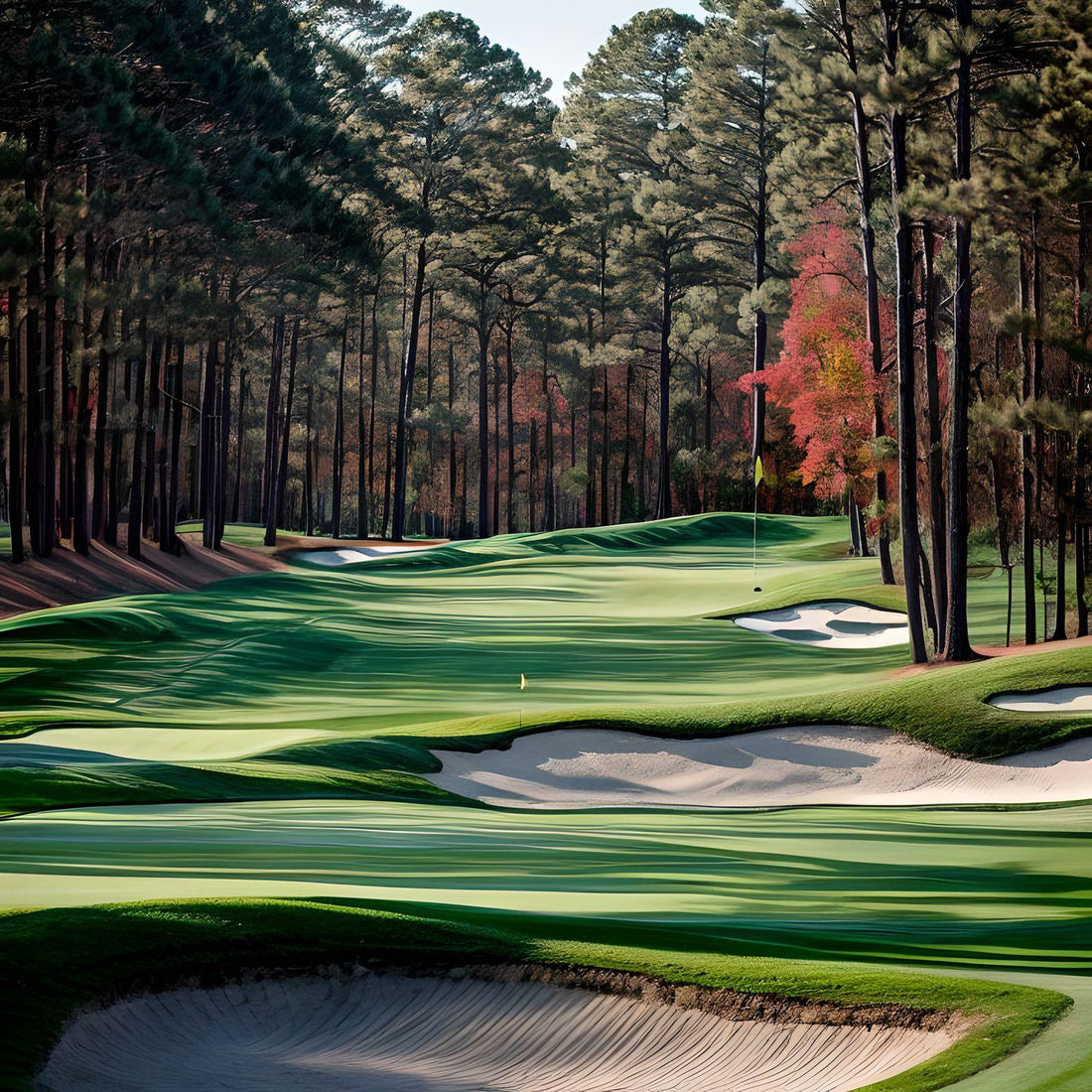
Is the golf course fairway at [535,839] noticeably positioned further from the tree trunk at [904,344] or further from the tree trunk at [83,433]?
the tree trunk at [83,433]

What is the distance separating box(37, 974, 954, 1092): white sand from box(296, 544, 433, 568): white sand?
1739 inches

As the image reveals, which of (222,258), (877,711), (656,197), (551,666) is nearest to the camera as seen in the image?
(877,711)

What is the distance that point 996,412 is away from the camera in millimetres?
Result: 23516

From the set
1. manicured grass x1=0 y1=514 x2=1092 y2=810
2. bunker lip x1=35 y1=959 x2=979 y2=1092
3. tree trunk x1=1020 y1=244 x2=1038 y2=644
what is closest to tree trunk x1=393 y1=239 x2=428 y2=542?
manicured grass x1=0 y1=514 x2=1092 y2=810

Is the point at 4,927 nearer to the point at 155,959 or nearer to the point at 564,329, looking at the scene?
the point at 155,959

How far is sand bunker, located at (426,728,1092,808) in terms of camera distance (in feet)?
55.6

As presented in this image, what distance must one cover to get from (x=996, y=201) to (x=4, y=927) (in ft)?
66.5

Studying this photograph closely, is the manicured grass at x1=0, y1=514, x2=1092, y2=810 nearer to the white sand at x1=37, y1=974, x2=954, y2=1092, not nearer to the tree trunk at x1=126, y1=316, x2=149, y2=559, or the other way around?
the tree trunk at x1=126, y1=316, x2=149, y2=559

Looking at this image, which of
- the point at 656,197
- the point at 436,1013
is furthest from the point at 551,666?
the point at 656,197

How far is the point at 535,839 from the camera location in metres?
12.1

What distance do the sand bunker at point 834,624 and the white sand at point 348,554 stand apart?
20970mm

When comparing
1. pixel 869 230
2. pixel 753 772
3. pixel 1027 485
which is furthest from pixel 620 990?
pixel 869 230

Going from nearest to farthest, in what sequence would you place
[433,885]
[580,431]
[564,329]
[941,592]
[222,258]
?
[433,885] → [941,592] → [222,258] → [564,329] → [580,431]

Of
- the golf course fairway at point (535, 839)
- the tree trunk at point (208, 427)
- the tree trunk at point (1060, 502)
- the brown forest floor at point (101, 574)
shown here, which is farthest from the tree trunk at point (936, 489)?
the tree trunk at point (208, 427)
